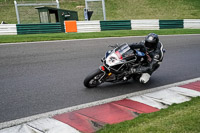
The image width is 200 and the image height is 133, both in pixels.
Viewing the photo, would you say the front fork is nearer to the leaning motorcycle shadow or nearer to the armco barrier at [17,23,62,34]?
the leaning motorcycle shadow

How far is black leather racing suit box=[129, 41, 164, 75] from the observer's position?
6245 millimetres

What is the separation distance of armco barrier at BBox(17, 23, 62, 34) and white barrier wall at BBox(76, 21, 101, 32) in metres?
1.46

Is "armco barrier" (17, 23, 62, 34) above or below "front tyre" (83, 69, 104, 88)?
above

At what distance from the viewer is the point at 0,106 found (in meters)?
5.01

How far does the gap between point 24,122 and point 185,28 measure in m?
19.1

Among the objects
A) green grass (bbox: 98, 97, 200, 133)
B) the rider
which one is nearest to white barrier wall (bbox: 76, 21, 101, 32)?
the rider

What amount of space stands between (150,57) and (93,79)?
1741mm

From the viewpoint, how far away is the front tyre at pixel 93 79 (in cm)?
602

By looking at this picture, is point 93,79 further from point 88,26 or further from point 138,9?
point 138,9

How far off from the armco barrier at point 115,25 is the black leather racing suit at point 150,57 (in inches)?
455

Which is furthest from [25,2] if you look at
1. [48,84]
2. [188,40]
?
[48,84]

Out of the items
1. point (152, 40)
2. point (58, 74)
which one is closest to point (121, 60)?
point (152, 40)

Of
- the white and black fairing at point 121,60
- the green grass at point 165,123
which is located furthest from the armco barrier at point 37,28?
the green grass at point 165,123

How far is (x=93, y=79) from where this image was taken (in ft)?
20.2
